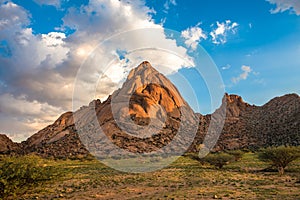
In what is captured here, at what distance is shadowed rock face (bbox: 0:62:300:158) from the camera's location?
323 feet

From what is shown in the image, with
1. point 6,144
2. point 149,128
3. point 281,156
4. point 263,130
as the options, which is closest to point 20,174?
point 281,156

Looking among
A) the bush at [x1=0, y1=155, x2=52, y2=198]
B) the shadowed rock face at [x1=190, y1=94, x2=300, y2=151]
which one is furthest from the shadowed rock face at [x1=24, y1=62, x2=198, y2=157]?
the bush at [x1=0, y1=155, x2=52, y2=198]

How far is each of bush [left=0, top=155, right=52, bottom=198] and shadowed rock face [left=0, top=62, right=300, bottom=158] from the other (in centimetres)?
5793

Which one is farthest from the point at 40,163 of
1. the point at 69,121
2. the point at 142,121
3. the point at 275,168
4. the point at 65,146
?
the point at 69,121

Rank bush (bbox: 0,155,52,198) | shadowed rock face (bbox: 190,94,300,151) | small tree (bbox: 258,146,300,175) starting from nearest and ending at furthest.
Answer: bush (bbox: 0,155,52,198) → small tree (bbox: 258,146,300,175) → shadowed rock face (bbox: 190,94,300,151)

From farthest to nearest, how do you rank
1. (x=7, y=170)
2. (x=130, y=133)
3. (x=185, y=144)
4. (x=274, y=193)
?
(x=130, y=133), (x=185, y=144), (x=274, y=193), (x=7, y=170)

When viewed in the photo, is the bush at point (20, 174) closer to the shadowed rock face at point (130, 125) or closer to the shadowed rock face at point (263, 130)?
the shadowed rock face at point (130, 125)

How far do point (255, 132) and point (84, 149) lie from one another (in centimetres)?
6913

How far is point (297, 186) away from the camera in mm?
23641

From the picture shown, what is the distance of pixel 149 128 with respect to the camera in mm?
117938

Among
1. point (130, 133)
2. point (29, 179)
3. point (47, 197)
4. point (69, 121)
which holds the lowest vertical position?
point (47, 197)

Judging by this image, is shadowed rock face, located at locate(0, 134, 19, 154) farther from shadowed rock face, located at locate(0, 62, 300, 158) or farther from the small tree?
the small tree

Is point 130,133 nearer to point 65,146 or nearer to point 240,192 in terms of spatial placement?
point 65,146

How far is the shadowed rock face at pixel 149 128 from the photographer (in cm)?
9832
